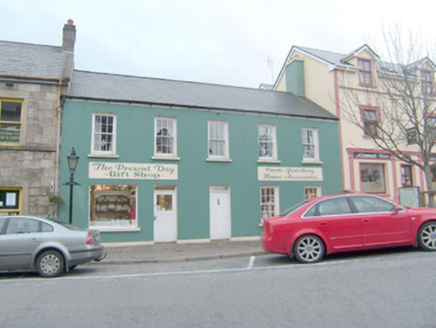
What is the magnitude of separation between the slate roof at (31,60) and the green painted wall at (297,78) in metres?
11.8

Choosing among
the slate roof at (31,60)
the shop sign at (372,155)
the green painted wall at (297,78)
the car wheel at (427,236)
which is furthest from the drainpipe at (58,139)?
the shop sign at (372,155)

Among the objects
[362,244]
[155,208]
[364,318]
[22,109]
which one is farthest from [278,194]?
[364,318]

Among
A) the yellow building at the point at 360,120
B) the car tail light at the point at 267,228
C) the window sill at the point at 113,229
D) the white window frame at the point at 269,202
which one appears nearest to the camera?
the car tail light at the point at 267,228

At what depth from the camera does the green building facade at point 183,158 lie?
1390 cm

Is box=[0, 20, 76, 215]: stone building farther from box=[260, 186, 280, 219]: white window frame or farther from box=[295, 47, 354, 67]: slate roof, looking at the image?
box=[295, 47, 354, 67]: slate roof

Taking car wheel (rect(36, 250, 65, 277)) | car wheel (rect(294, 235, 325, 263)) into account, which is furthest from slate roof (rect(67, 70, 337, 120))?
car wheel (rect(294, 235, 325, 263))

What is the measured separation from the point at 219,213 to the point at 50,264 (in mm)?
7902

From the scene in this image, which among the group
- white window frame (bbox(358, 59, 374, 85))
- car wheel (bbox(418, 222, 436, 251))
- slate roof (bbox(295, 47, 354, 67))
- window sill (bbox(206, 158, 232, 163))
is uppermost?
slate roof (bbox(295, 47, 354, 67))

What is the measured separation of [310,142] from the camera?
17.4 m

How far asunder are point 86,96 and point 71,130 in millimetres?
Answer: 1427

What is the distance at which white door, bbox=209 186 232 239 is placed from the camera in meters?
15.2

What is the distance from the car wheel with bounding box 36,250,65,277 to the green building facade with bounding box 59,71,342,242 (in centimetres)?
510

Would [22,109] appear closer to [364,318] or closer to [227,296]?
[227,296]

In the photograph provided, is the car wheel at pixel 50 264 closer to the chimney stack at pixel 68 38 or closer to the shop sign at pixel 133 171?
the shop sign at pixel 133 171
